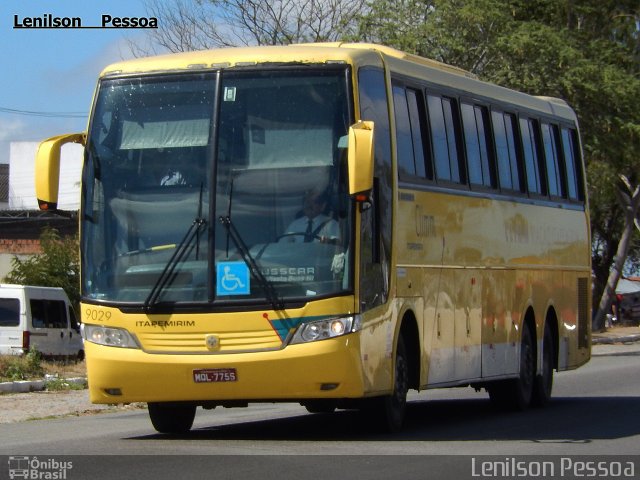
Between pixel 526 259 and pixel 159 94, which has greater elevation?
pixel 159 94

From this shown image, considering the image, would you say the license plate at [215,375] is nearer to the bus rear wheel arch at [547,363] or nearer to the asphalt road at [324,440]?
the asphalt road at [324,440]

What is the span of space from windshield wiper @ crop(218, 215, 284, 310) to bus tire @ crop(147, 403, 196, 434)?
2101mm

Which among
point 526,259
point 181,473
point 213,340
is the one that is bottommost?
point 181,473

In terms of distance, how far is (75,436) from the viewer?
1390cm

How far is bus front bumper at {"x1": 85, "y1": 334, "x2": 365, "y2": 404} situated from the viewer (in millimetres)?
12047

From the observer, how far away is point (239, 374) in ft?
39.8

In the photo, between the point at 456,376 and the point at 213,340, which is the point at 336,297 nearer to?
the point at 213,340

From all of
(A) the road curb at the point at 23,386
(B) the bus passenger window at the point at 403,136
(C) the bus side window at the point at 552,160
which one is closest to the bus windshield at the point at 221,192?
(B) the bus passenger window at the point at 403,136

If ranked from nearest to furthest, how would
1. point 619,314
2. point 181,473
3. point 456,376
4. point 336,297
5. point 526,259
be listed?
point 181,473, point 336,297, point 456,376, point 526,259, point 619,314

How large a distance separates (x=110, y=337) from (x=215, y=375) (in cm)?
107

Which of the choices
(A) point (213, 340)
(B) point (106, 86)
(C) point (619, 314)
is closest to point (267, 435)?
(A) point (213, 340)

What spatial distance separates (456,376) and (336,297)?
3.52m

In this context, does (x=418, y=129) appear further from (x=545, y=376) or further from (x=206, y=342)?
(x=545, y=376)

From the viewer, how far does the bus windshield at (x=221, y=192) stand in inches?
482
